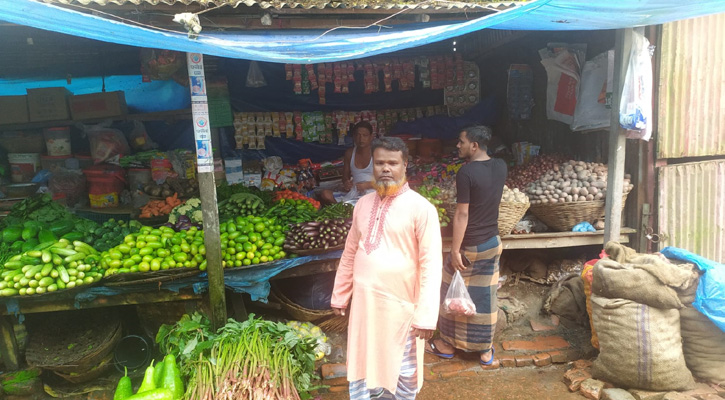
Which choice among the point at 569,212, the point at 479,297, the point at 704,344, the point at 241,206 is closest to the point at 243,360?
the point at 479,297

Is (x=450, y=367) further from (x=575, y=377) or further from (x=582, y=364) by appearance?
(x=582, y=364)

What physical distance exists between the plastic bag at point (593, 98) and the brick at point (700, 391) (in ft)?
8.86

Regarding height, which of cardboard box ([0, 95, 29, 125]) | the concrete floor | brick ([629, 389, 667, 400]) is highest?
cardboard box ([0, 95, 29, 125])

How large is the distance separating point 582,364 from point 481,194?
5.86ft

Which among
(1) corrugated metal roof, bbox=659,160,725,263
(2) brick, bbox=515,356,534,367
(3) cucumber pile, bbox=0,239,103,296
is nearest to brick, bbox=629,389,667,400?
(2) brick, bbox=515,356,534,367

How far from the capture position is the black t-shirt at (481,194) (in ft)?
12.2

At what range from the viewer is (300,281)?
496 centimetres

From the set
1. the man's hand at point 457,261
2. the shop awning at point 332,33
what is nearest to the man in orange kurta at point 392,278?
the shop awning at point 332,33

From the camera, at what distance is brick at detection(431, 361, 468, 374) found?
4117 mm

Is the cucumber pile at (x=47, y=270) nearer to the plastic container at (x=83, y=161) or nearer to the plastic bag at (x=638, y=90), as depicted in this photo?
the plastic container at (x=83, y=161)

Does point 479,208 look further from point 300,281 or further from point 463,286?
point 300,281

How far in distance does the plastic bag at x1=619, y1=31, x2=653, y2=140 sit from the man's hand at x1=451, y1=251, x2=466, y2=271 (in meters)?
1.94

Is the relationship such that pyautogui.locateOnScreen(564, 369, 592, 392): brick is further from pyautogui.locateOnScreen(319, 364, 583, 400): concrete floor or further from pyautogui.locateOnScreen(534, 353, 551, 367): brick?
pyautogui.locateOnScreen(534, 353, 551, 367): brick

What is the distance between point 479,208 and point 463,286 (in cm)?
67
